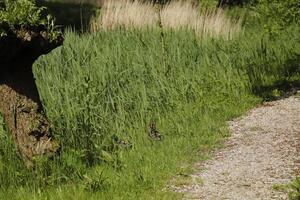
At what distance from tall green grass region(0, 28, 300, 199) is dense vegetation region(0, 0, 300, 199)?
0.01m

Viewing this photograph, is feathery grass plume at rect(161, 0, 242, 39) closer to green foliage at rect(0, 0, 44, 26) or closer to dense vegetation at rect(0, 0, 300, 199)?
dense vegetation at rect(0, 0, 300, 199)

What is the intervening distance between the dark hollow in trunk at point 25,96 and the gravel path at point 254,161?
1.54 m

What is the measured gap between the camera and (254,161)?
5.66m

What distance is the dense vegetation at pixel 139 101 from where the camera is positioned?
5.09m

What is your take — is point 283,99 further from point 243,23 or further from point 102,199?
point 243,23

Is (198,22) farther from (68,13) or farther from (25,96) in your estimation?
(68,13)

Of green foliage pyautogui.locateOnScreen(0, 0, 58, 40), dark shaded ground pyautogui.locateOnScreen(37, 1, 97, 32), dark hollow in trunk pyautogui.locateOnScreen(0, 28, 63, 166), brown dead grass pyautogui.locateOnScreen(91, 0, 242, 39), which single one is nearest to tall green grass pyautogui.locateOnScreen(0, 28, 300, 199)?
dark hollow in trunk pyautogui.locateOnScreen(0, 28, 63, 166)

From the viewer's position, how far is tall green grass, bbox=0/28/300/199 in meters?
5.09

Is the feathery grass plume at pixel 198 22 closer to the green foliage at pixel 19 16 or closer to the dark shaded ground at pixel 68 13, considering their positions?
the dark shaded ground at pixel 68 13

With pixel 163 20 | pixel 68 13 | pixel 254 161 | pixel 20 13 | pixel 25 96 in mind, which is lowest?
pixel 68 13

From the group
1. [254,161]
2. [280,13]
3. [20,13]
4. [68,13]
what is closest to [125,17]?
[280,13]

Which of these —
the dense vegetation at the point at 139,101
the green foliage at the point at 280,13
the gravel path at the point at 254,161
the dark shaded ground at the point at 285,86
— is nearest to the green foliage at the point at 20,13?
the dense vegetation at the point at 139,101

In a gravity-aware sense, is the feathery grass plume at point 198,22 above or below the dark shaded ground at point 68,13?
above

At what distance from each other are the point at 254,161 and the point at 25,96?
2527 mm
